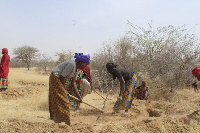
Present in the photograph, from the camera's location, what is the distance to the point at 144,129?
3.46 metres

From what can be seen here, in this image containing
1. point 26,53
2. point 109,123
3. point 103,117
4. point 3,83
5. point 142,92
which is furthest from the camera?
point 26,53

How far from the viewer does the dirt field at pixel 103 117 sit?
125 inches

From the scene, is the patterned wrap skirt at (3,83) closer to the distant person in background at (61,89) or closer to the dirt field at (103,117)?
the dirt field at (103,117)

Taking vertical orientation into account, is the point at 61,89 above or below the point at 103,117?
above

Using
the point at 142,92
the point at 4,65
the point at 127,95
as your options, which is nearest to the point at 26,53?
the point at 4,65

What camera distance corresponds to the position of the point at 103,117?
4.88 metres

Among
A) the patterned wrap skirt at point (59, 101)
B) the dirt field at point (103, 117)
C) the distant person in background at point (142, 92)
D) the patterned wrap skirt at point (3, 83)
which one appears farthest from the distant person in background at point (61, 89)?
the patterned wrap skirt at point (3, 83)

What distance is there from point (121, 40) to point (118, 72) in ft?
21.3

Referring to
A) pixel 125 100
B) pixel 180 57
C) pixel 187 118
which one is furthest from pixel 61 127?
pixel 180 57

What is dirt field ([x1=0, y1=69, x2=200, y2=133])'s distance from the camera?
10.4 feet

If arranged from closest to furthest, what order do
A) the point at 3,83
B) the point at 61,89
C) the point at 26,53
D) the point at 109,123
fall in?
the point at 61,89, the point at 109,123, the point at 3,83, the point at 26,53

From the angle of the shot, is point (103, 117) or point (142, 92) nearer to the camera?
point (103, 117)

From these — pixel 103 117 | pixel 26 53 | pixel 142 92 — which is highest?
pixel 26 53

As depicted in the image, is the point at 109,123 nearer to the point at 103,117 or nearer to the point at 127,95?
the point at 103,117
